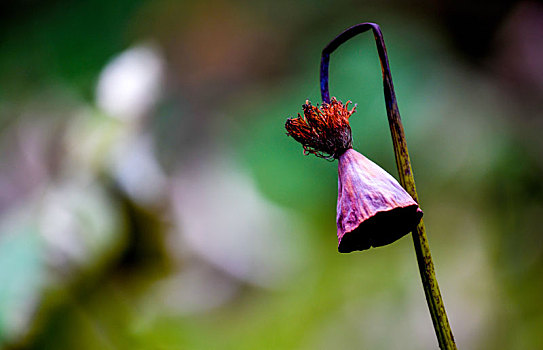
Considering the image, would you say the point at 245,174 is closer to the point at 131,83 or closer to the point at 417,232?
the point at 131,83

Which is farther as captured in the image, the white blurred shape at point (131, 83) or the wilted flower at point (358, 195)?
the white blurred shape at point (131, 83)

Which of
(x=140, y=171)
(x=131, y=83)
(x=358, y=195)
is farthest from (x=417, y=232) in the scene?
(x=131, y=83)

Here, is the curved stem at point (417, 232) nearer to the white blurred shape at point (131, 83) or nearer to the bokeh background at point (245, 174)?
the bokeh background at point (245, 174)

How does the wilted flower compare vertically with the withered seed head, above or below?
below

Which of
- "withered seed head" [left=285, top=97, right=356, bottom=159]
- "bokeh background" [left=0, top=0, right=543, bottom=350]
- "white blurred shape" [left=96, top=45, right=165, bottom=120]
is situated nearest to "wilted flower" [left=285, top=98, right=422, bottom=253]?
"withered seed head" [left=285, top=97, right=356, bottom=159]

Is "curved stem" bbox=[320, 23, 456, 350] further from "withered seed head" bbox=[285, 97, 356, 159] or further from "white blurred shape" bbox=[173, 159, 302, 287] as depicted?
"white blurred shape" bbox=[173, 159, 302, 287]

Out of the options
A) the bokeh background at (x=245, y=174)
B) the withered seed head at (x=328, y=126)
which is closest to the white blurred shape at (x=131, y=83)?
the bokeh background at (x=245, y=174)
